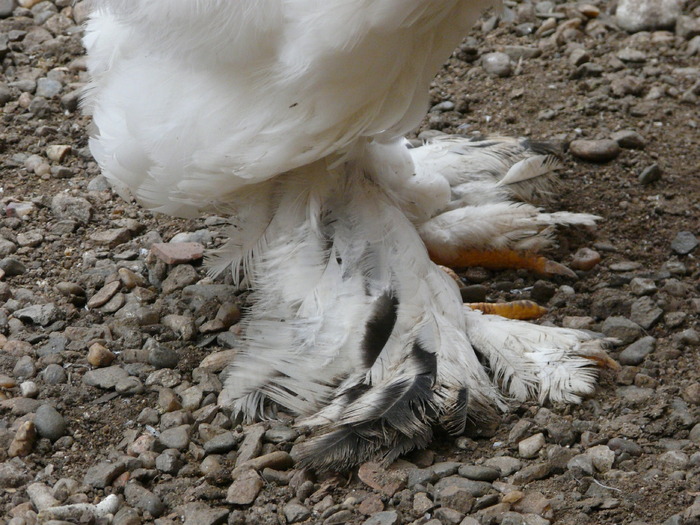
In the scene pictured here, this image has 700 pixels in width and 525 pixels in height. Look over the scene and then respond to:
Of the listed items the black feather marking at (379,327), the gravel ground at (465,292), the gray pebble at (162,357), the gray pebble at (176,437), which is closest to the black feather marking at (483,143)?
the gravel ground at (465,292)

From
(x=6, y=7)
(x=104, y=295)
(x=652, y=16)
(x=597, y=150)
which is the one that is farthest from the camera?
(x=6, y=7)

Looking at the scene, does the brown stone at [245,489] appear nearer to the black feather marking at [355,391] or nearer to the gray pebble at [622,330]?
the black feather marking at [355,391]

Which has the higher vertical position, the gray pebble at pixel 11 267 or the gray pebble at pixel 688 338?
the gray pebble at pixel 11 267

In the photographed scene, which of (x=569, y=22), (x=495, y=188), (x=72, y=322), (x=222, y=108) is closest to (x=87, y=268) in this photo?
(x=72, y=322)

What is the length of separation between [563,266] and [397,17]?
4.04ft

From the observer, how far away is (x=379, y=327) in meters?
2.62

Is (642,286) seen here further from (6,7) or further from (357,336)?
(6,7)

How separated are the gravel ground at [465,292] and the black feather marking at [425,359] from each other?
0.65ft

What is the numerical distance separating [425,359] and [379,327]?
16cm

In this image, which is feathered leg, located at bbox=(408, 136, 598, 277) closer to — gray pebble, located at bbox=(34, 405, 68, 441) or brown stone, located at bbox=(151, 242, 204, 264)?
brown stone, located at bbox=(151, 242, 204, 264)

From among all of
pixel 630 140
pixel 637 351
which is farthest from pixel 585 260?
pixel 630 140

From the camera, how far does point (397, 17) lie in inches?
84.6

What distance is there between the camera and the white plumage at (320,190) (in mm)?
2283

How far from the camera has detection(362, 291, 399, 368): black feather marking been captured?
102 inches
